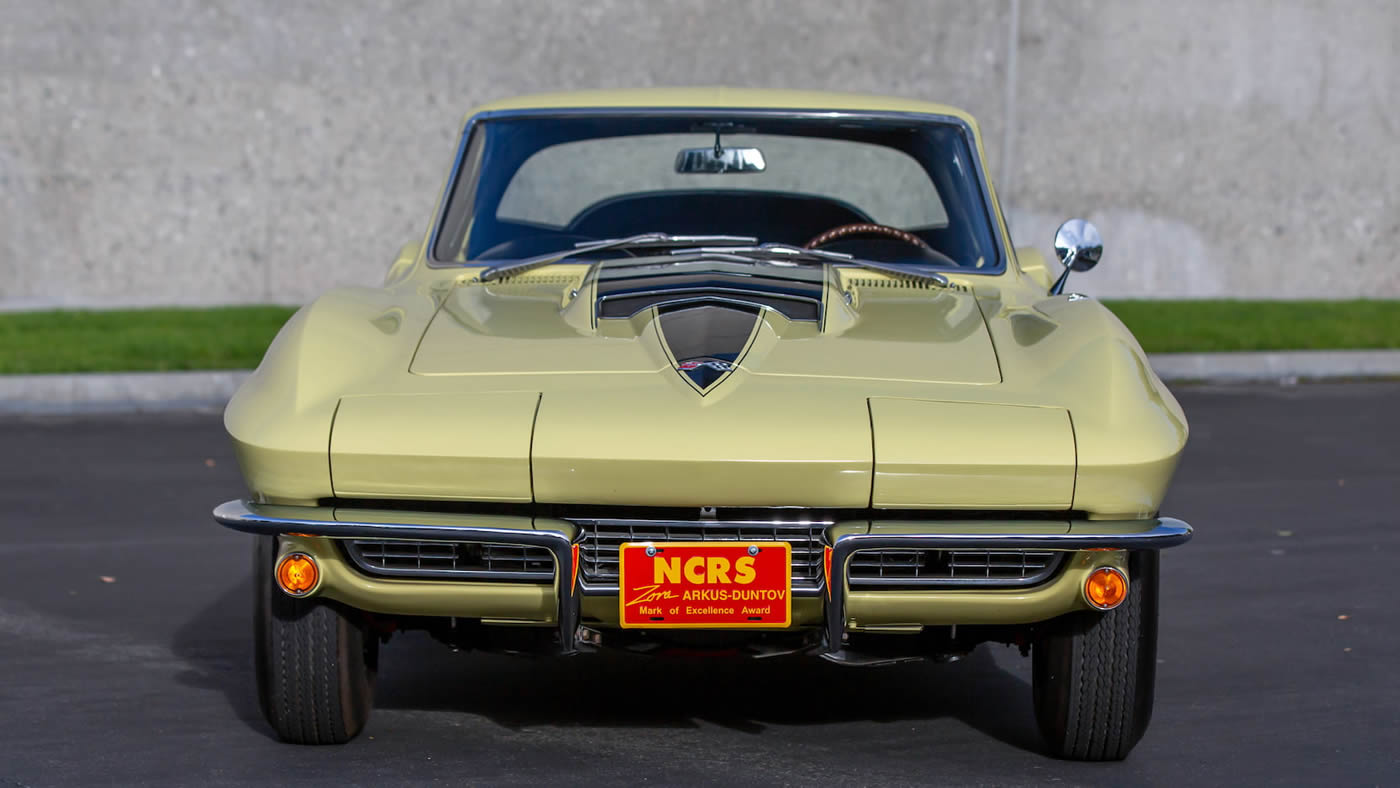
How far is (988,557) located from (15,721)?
2310mm

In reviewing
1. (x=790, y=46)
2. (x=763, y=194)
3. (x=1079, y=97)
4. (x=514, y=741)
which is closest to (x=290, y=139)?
Result: (x=790, y=46)

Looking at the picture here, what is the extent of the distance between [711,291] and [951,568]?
0.88 metres

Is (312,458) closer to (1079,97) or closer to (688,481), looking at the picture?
(688,481)

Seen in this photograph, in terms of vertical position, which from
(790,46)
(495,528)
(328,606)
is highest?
(790,46)

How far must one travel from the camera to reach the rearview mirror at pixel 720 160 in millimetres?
4973

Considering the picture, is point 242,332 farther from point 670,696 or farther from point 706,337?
point 706,337


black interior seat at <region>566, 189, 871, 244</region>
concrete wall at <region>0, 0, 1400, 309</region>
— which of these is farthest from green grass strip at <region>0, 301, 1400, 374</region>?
black interior seat at <region>566, 189, 871, 244</region>

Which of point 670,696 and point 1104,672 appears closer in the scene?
point 1104,672

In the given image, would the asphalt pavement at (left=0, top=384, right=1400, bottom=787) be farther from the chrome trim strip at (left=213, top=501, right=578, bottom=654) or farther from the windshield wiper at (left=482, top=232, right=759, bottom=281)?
the windshield wiper at (left=482, top=232, right=759, bottom=281)

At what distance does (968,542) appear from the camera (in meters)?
3.31

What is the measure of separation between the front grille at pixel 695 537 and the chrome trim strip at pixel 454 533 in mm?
63

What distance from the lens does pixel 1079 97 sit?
16484mm

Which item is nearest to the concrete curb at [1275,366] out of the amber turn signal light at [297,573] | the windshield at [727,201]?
the windshield at [727,201]

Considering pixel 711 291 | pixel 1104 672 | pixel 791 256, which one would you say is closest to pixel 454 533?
pixel 711 291
